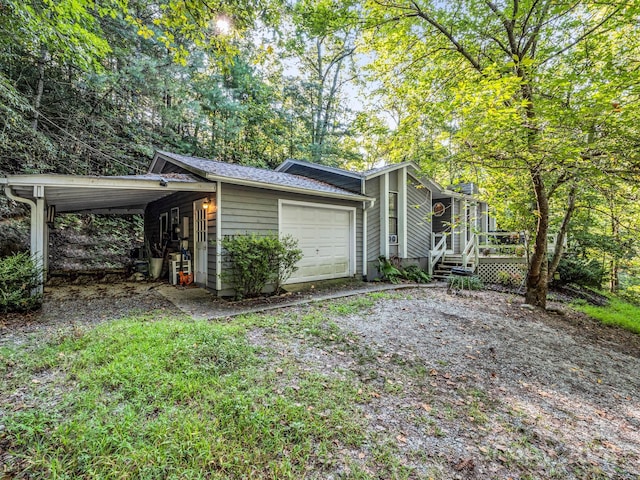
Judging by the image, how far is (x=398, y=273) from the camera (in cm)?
977

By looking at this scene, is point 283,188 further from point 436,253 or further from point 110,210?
point 110,210

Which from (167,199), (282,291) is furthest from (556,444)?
(167,199)

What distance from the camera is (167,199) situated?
9.17 m

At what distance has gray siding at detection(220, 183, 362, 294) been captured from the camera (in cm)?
645

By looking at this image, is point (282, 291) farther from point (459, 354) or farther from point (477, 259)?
point (477, 259)

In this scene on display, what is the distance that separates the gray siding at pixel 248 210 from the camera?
6.45 metres

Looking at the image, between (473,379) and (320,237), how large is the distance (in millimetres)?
5633

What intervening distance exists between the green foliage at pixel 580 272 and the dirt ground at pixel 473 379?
→ 4.94 m

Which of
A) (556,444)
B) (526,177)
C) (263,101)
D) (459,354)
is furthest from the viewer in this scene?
(263,101)

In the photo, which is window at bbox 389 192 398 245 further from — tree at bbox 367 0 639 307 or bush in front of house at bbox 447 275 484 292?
tree at bbox 367 0 639 307

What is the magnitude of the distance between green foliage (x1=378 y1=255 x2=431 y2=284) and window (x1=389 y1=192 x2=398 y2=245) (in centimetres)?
89

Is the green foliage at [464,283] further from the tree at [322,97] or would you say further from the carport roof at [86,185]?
the tree at [322,97]

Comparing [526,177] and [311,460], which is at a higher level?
[526,177]

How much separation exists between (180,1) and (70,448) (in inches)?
170
